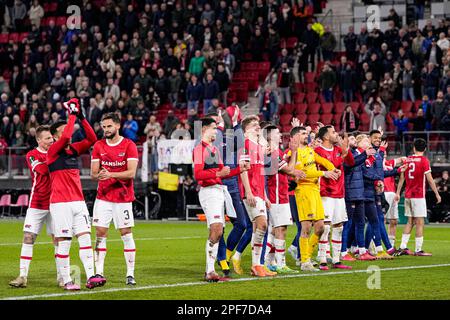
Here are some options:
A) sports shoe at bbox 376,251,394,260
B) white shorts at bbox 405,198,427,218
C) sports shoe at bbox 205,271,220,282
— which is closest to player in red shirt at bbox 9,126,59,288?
sports shoe at bbox 205,271,220,282

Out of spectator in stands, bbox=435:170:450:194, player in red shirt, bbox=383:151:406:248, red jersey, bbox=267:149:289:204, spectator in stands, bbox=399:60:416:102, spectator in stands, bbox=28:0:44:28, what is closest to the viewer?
red jersey, bbox=267:149:289:204

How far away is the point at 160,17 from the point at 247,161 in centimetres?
2615

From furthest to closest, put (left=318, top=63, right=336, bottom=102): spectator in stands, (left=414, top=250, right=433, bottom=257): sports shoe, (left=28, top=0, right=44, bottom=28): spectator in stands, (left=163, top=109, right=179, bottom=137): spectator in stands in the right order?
1. (left=28, top=0, right=44, bottom=28): spectator in stands
2. (left=318, top=63, right=336, bottom=102): spectator in stands
3. (left=163, top=109, right=179, bottom=137): spectator in stands
4. (left=414, top=250, right=433, bottom=257): sports shoe

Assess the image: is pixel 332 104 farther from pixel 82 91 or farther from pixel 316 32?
pixel 82 91

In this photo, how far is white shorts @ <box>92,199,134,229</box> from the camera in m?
13.9

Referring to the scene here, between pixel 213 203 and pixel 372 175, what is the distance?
5624 millimetres

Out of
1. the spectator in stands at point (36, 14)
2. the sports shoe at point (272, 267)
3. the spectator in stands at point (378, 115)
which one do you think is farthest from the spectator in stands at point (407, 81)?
the spectator in stands at point (36, 14)

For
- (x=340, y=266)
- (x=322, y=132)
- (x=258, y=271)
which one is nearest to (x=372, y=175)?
(x=322, y=132)

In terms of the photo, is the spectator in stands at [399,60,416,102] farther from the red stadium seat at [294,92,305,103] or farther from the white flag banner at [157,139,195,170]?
the white flag banner at [157,139,195,170]

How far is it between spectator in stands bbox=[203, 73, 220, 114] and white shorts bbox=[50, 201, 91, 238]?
70.2 feet

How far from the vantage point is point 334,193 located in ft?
56.1

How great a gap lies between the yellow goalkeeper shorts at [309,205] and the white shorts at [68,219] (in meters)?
3.78
